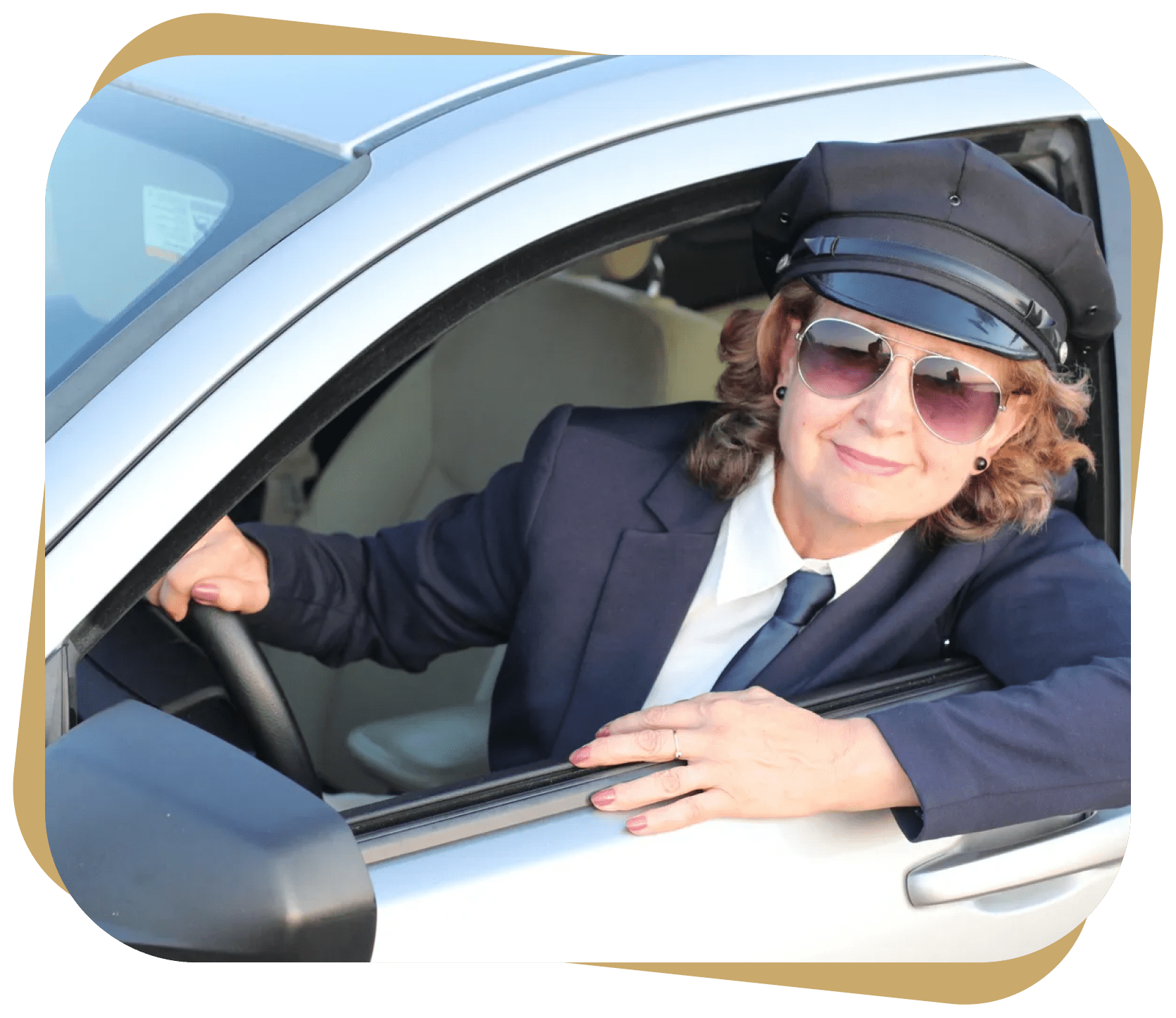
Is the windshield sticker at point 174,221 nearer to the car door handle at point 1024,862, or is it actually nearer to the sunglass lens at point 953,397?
the sunglass lens at point 953,397

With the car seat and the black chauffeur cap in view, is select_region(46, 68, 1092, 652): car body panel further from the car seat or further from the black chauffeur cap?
the car seat

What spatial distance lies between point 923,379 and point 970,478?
0.28m

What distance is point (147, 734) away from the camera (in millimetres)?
1354

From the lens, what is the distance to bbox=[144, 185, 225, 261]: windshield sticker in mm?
1603

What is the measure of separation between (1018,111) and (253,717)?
125cm

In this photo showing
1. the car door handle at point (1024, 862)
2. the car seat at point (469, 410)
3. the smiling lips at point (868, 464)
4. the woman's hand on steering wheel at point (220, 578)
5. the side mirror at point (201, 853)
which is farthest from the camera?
the car seat at point (469, 410)

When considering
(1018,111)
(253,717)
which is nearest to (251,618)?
(253,717)

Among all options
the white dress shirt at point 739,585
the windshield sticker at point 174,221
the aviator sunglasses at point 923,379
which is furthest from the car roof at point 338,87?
the white dress shirt at point 739,585

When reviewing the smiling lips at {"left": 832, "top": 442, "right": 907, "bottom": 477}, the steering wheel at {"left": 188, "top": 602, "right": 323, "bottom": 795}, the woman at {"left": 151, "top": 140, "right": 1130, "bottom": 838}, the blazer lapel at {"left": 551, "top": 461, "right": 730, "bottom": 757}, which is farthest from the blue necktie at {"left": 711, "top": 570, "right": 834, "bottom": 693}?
the steering wheel at {"left": 188, "top": 602, "right": 323, "bottom": 795}

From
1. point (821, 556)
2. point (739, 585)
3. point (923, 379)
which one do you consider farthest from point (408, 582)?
point (923, 379)

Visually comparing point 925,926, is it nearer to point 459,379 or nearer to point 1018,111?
point 1018,111

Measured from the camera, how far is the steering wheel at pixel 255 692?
1.77 meters

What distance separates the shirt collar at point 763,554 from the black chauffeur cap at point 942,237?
1.12ft

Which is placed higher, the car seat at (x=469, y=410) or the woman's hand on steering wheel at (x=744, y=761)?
the car seat at (x=469, y=410)
